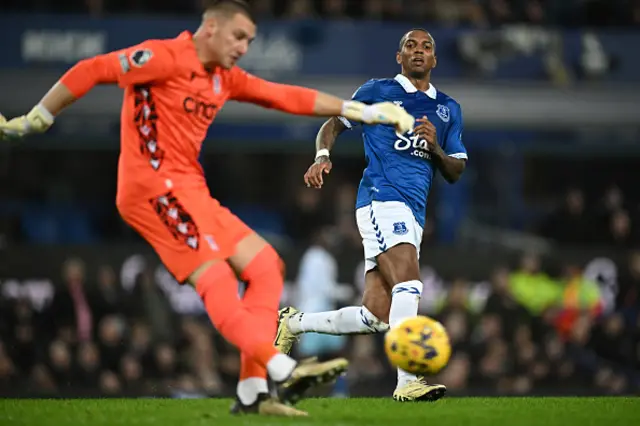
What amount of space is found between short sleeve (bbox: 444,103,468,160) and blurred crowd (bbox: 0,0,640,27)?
12234mm

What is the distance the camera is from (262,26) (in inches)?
860

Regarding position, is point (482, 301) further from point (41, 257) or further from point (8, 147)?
point (8, 147)

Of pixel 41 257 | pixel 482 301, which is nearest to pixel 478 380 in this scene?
pixel 482 301

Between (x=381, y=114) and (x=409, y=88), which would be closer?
(x=381, y=114)

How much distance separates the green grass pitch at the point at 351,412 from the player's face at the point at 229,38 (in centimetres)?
222

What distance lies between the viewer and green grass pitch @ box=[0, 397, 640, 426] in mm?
7727

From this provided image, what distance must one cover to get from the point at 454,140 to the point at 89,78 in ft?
11.6

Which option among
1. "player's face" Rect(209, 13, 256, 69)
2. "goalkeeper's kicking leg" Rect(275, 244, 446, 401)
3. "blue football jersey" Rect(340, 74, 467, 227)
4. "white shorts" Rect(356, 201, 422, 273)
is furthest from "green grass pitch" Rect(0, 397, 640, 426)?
"player's face" Rect(209, 13, 256, 69)

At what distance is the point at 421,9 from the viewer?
22.4 m

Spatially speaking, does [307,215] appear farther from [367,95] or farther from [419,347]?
[419,347]

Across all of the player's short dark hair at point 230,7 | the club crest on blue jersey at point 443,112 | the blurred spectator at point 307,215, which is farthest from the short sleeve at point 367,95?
the blurred spectator at point 307,215

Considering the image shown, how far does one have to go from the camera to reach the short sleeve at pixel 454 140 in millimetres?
10000

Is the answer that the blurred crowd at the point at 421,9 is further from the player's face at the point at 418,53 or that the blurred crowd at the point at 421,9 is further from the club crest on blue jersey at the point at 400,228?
the club crest on blue jersey at the point at 400,228

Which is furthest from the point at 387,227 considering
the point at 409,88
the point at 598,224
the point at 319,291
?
the point at 598,224
